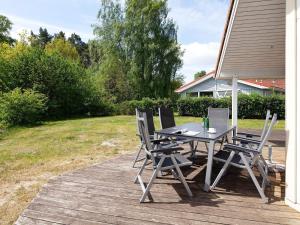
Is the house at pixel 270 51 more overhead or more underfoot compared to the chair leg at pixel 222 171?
more overhead

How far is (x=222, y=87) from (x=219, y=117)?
18.4 m

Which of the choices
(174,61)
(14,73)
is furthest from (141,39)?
(14,73)

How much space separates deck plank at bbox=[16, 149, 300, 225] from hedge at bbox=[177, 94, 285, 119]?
11689 mm

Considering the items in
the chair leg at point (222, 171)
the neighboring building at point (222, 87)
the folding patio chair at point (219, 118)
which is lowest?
the chair leg at point (222, 171)

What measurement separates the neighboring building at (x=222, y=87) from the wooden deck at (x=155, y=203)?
1819 centimetres

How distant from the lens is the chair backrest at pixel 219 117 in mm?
5699

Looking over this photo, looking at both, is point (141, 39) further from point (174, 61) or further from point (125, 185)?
point (125, 185)

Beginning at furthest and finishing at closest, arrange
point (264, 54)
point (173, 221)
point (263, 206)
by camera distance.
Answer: point (264, 54), point (263, 206), point (173, 221)

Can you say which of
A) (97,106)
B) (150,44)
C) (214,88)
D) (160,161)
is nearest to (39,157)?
(160,161)

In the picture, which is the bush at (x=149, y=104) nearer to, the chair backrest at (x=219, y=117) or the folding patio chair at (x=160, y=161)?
the chair backrest at (x=219, y=117)

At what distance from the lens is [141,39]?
22281 millimetres

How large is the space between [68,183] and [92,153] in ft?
8.34

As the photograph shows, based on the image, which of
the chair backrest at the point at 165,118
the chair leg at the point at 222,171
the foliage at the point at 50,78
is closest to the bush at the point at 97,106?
the foliage at the point at 50,78

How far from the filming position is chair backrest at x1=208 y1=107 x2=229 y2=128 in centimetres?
570
